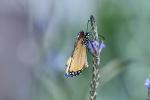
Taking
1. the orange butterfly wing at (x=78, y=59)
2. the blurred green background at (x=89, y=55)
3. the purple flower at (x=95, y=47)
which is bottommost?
the purple flower at (x=95, y=47)

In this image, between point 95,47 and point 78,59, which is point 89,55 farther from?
point 95,47

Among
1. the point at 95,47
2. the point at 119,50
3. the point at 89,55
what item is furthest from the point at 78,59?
the point at 119,50

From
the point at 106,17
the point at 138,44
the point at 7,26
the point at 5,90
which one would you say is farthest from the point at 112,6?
the point at 7,26

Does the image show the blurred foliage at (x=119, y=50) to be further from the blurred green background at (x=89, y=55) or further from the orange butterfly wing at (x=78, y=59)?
the orange butterfly wing at (x=78, y=59)

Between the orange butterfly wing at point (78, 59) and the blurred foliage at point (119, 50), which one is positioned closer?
the orange butterfly wing at point (78, 59)

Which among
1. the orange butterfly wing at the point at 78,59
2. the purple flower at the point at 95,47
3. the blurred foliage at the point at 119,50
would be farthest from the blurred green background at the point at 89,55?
the purple flower at the point at 95,47

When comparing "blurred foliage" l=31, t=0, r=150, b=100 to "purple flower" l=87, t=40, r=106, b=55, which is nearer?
"purple flower" l=87, t=40, r=106, b=55

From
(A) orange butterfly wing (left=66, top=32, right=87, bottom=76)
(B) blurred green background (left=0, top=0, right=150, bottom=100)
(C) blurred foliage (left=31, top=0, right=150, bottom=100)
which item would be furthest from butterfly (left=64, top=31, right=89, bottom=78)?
(C) blurred foliage (left=31, top=0, right=150, bottom=100)

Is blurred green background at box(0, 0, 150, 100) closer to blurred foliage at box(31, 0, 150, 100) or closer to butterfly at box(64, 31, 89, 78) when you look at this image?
blurred foliage at box(31, 0, 150, 100)
